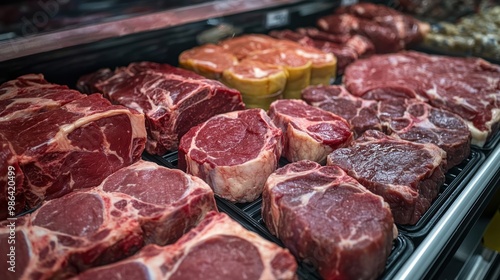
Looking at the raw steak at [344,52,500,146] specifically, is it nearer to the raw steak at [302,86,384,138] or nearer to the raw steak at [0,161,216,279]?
A: the raw steak at [302,86,384,138]

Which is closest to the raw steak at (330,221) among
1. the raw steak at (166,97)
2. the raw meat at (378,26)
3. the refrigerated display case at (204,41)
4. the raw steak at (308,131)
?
the refrigerated display case at (204,41)

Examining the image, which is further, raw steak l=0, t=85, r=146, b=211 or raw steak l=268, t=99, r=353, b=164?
raw steak l=268, t=99, r=353, b=164

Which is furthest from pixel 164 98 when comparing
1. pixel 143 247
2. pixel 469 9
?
pixel 469 9

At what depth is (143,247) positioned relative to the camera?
73.0 inches

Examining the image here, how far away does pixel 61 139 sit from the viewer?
6.98ft

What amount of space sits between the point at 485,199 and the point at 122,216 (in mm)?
2176

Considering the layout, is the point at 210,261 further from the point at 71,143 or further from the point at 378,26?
the point at 378,26

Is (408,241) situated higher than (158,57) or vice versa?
(158,57)

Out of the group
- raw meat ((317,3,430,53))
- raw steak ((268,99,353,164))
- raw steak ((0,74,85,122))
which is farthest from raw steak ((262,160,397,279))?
raw meat ((317,3,430,53))

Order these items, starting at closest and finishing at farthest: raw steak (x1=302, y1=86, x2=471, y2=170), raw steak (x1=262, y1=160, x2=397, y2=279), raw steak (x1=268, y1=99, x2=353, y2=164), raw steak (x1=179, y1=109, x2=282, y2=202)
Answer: raw steak (x1=262, y1=160, x2=397, y2=279), raw steak (x1=179, y1=109, x2=282, y2=202), raw steak (x1=268, y1=99, x2=353, y2=164), raw steak (x1=302, y1=86, x2=471, y2=170)

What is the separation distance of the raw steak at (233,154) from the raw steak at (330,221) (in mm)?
176

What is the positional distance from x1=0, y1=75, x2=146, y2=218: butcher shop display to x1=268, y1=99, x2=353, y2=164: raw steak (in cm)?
92

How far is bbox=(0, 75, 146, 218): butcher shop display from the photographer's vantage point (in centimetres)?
210

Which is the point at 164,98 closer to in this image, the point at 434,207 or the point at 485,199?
the point at 434,207
